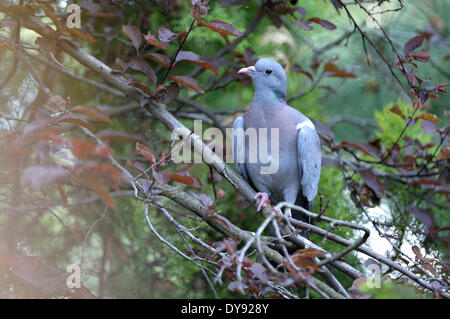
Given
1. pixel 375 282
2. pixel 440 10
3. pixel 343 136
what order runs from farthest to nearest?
pixel 343 136, pixel 440 10, pixel 375 282

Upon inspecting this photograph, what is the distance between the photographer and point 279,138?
7.47 ft

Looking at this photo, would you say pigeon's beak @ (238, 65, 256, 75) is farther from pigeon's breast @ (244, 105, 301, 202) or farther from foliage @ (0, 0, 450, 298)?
pigeon's breast @ (244, 105, 301, 202)

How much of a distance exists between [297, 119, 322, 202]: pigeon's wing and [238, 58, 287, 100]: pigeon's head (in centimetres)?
22

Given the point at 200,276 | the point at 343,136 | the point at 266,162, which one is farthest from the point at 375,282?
the point at 343,136

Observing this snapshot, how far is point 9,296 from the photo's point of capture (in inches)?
52.5

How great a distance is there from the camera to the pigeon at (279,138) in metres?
2.23

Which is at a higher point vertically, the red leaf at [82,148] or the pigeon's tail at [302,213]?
the red leaf at [82,148]

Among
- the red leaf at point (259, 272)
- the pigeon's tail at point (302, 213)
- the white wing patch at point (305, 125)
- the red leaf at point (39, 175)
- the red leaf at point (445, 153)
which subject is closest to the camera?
the red leaf at point (39, 175)

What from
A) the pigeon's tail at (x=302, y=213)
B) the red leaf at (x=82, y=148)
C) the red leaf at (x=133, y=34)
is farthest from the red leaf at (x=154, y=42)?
the pigeon's tail at (x=302, y=213)

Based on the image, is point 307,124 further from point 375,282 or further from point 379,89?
point 379,89

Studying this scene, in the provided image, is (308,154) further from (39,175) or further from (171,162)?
(39,175)

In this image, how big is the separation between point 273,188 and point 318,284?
1.00 meters

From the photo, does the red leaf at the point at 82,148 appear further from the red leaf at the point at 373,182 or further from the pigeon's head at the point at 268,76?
the red leaf at the point at 373,182

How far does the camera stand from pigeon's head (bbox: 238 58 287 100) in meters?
2.28
